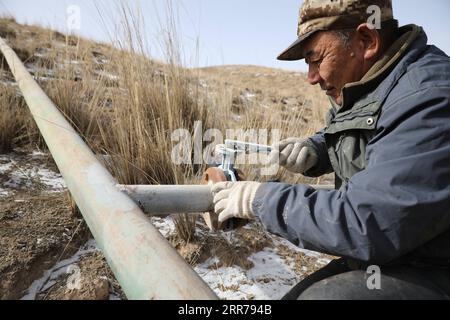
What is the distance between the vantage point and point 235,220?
1326mm

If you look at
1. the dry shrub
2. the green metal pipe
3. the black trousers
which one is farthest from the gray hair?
the dry shrub

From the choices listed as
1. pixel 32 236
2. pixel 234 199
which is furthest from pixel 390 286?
pixel 32 236

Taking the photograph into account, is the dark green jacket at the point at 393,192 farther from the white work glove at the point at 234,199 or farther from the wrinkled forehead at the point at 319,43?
the wrinkled forehead at the point at 319,43

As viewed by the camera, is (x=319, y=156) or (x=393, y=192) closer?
(x=393, y=192)

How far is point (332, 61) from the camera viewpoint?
1.30m

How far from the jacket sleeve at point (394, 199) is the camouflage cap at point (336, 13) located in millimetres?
427

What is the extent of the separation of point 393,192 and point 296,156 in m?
0.93

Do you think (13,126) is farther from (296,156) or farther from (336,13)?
(336,13)

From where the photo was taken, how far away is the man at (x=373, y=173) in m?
0.87

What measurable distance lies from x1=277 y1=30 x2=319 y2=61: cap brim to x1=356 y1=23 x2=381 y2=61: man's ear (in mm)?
169

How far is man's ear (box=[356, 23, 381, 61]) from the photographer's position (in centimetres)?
124

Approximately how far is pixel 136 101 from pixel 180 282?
1.84m

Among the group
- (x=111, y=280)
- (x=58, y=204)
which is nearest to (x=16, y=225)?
(x=58, y=204)
